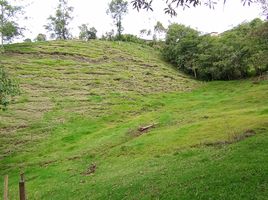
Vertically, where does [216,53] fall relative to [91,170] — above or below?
above

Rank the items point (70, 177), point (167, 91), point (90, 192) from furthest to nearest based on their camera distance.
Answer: point (167, 91) → point (70, 177) → point (90, 192)

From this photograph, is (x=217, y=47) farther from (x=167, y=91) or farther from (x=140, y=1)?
(x=140, y=1)

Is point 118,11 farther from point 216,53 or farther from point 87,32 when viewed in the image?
point 216,53

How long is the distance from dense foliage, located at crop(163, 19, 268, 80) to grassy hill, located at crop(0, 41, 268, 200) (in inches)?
197

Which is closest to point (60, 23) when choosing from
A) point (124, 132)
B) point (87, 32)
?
point (87, 32)

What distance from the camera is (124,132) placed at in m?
47.0

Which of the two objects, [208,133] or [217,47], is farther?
[217,47]

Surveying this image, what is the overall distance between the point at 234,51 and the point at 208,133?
192 ft

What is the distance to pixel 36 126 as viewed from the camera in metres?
54.9

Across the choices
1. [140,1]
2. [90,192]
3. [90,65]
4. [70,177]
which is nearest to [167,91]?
[90,65]

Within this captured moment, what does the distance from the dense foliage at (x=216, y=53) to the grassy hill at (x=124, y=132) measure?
16.4 feet

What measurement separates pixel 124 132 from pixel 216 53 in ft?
176

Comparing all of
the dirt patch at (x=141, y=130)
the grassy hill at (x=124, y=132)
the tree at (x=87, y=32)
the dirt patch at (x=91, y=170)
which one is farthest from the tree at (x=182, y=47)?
the dirt patch at (x=91, y=170)

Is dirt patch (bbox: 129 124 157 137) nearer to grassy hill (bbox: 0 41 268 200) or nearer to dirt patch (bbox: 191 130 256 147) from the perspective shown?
grassy hill (bbox: 0 41 268 200)
